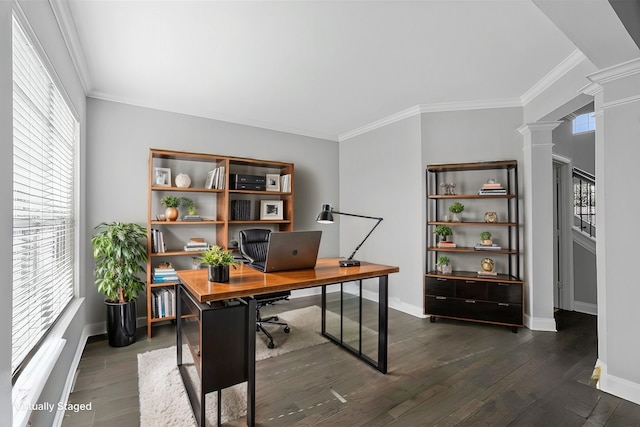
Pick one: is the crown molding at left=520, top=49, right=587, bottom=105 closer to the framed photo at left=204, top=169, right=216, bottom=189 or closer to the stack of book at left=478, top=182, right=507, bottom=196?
the stack of book at left=478, top=182, right=507, bottom=196

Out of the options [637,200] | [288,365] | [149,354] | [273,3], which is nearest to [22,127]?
[273,3]

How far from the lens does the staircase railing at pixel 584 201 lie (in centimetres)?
471

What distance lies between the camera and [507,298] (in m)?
3.31

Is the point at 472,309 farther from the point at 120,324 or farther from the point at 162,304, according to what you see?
the point at 120,324

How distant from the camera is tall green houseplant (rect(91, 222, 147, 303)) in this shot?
9.36 ft

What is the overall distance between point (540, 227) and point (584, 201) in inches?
92.9

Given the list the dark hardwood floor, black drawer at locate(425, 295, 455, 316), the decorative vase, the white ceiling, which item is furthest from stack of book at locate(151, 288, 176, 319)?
black drawer at locate(425, 295, 455, 316)

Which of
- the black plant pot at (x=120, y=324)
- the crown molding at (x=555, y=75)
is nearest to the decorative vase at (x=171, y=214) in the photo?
the black plant pot at (x=120, y=324)

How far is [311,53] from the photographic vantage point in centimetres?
254

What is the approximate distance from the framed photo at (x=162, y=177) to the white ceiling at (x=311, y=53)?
30.9 inches

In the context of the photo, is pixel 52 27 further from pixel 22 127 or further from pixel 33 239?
pixel 33 239

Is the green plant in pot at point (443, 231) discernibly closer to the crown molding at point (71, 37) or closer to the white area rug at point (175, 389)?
the white area rug at point (175, 389)

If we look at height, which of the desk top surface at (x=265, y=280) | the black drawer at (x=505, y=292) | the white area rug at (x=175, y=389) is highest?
the desk top surface at (x=265, y=280)

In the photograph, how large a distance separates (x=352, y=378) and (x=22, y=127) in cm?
256
